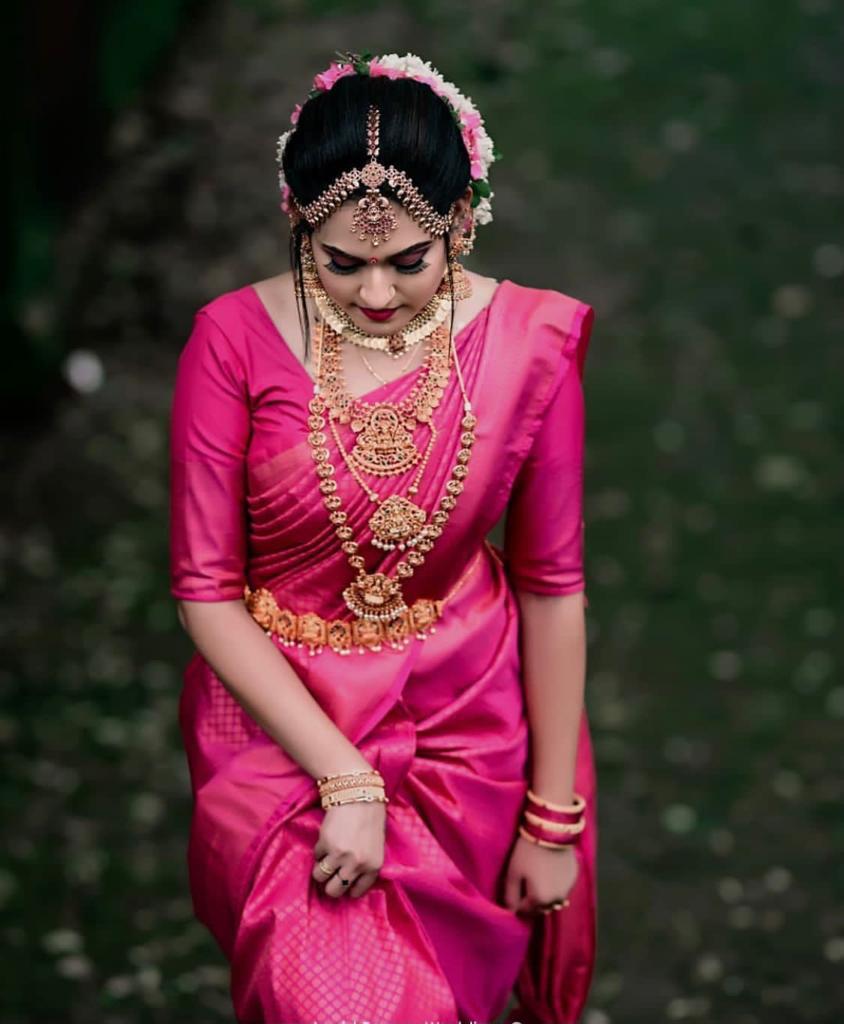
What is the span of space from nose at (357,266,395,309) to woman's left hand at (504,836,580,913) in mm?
936

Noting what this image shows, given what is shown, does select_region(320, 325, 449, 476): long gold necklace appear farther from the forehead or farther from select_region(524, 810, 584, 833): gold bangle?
select_region(524, 810, 584, 833): gold bangle

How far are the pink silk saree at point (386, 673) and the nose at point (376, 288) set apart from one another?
0.16 meters

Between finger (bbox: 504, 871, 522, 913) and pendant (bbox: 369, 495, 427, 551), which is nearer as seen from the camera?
pendant (bbox: 369, 495, 427, 551)

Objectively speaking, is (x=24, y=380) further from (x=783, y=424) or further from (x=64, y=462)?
(x=783, y=424)

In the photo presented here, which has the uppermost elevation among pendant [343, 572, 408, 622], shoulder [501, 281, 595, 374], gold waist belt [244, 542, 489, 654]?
shoulder [501, 281, 595, 374]

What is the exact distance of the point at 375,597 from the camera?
258 cm

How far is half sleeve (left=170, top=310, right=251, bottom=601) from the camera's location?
2.47 metres

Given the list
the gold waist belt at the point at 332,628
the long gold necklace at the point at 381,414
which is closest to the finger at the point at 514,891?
the gold waist belt at the point at 332,628

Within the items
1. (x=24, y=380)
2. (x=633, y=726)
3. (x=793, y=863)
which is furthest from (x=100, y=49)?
(x=793, y=863)

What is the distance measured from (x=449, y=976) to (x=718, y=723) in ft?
8.75

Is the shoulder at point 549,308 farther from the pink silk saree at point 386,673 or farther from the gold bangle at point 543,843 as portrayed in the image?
the gold bangle at point 543,843

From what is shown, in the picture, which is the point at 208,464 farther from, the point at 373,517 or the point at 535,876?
the point at 535,876

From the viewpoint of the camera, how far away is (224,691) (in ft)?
8.94

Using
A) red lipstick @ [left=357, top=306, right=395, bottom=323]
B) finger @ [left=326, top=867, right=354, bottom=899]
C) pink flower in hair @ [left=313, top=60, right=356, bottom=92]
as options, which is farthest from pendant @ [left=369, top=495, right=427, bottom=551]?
pink flower in hair @ [left=313, top=60, right=356, bottom=92]
